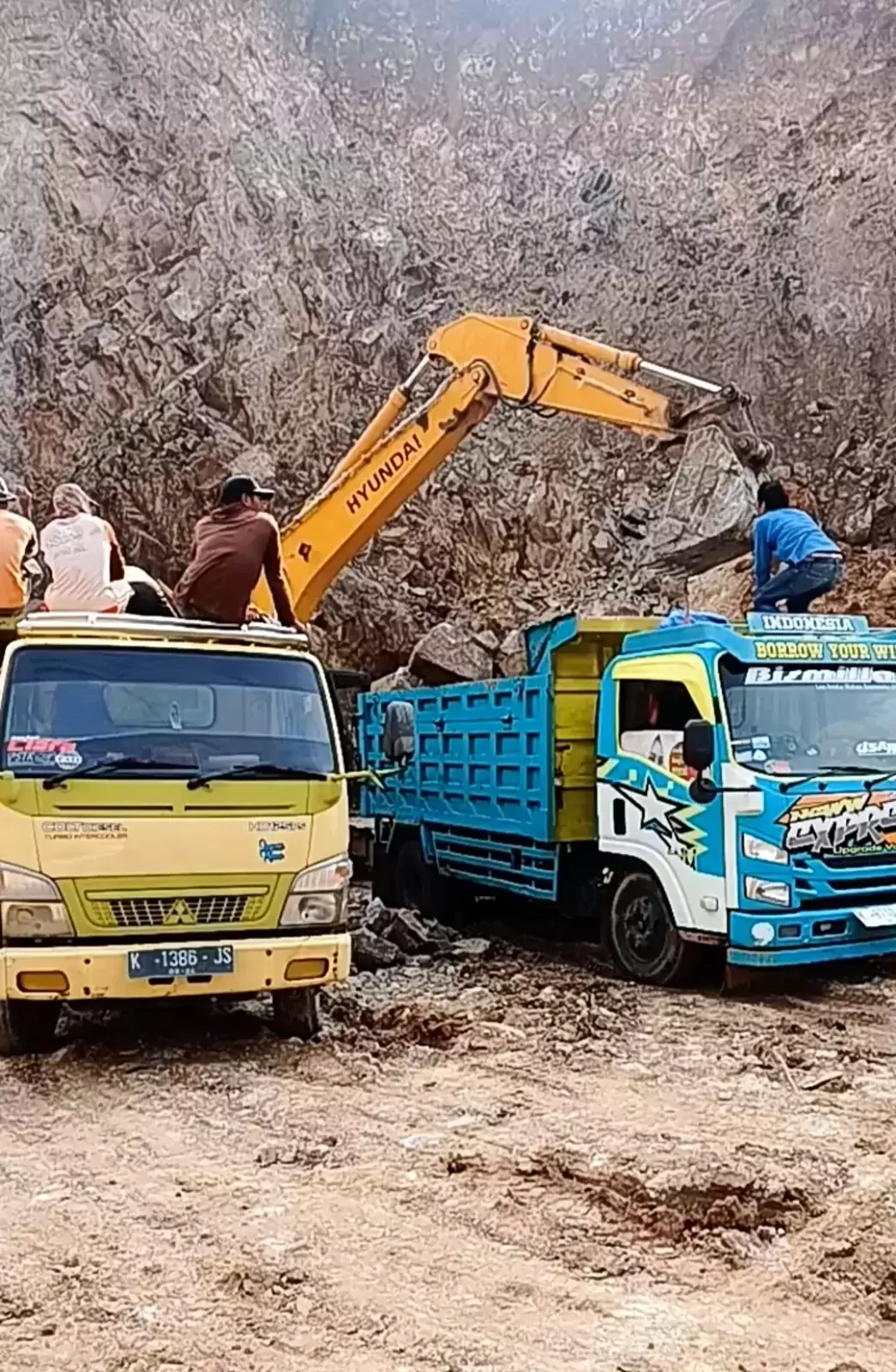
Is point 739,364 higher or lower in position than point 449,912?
higher

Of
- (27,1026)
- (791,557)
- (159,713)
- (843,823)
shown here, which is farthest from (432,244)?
(27,1026)

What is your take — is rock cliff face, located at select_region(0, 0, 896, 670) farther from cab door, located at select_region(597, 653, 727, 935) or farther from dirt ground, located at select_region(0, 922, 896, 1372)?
dirt ground, located at select_region(0, 922, 896, 1372)

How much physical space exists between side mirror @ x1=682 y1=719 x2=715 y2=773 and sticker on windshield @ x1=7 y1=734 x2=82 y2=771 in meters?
3.70

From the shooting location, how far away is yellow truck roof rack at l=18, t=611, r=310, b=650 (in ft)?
24.0

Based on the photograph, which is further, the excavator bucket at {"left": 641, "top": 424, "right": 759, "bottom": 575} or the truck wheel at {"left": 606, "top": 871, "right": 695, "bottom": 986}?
the excavator bucket at {"left": 641, "top": 424, "right": 759, "bottom": 575}

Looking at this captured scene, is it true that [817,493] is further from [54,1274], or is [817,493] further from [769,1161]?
[54,1274]

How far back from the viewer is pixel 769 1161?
542 cm

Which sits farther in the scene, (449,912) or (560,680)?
(449,912)

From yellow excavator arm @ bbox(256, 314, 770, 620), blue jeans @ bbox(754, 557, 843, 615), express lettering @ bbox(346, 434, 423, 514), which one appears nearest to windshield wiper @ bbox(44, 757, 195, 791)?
yellow excavator arm @ bbox(256, 314, 770, 620)

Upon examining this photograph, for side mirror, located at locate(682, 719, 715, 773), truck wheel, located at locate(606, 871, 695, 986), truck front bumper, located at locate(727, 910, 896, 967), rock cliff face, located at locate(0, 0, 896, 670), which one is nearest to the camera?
truck front bumper, located at locate(727, 910, 896, 967)

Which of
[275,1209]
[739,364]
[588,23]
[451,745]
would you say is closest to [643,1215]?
[275,1209]

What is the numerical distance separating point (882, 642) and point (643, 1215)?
5.26 metres

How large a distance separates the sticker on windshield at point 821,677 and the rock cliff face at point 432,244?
34.9 feet

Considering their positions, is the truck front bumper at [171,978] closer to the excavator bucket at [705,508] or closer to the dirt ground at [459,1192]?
the dirt ground at [459,1192]
